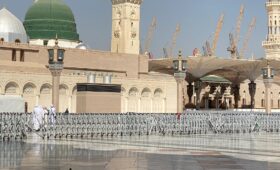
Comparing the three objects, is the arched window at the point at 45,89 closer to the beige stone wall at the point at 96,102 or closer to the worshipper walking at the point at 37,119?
the beige stone wall at the point at 96,102

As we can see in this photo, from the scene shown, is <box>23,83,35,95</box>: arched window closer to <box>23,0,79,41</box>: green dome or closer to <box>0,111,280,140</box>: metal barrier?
<box>23,0,79,41</box>: green dome

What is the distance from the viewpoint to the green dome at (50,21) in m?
48.2

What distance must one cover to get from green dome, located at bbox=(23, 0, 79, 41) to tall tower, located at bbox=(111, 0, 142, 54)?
18.6ft

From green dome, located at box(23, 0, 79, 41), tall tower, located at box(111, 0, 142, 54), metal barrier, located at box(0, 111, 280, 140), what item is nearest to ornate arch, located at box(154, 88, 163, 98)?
green dome, located at box(23, 0, 79, 41)

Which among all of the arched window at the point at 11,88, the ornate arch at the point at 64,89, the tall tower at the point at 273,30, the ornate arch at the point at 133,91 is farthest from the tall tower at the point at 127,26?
the tall tower at the point at 273,30

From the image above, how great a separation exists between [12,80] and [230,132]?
16.9 m

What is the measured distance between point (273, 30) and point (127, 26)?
31377 mm

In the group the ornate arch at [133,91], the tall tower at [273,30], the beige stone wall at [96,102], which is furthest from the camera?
the tall tower at [273,30]

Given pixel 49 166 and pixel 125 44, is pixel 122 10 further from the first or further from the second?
pixel 49 166

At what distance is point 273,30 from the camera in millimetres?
78812

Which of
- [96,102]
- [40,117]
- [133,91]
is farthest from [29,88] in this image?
[40,117]

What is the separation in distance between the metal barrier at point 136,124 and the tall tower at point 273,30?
57325 mm

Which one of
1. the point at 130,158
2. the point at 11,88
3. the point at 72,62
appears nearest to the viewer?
the point at 130,158

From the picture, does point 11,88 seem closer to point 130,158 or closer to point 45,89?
point 45,89
